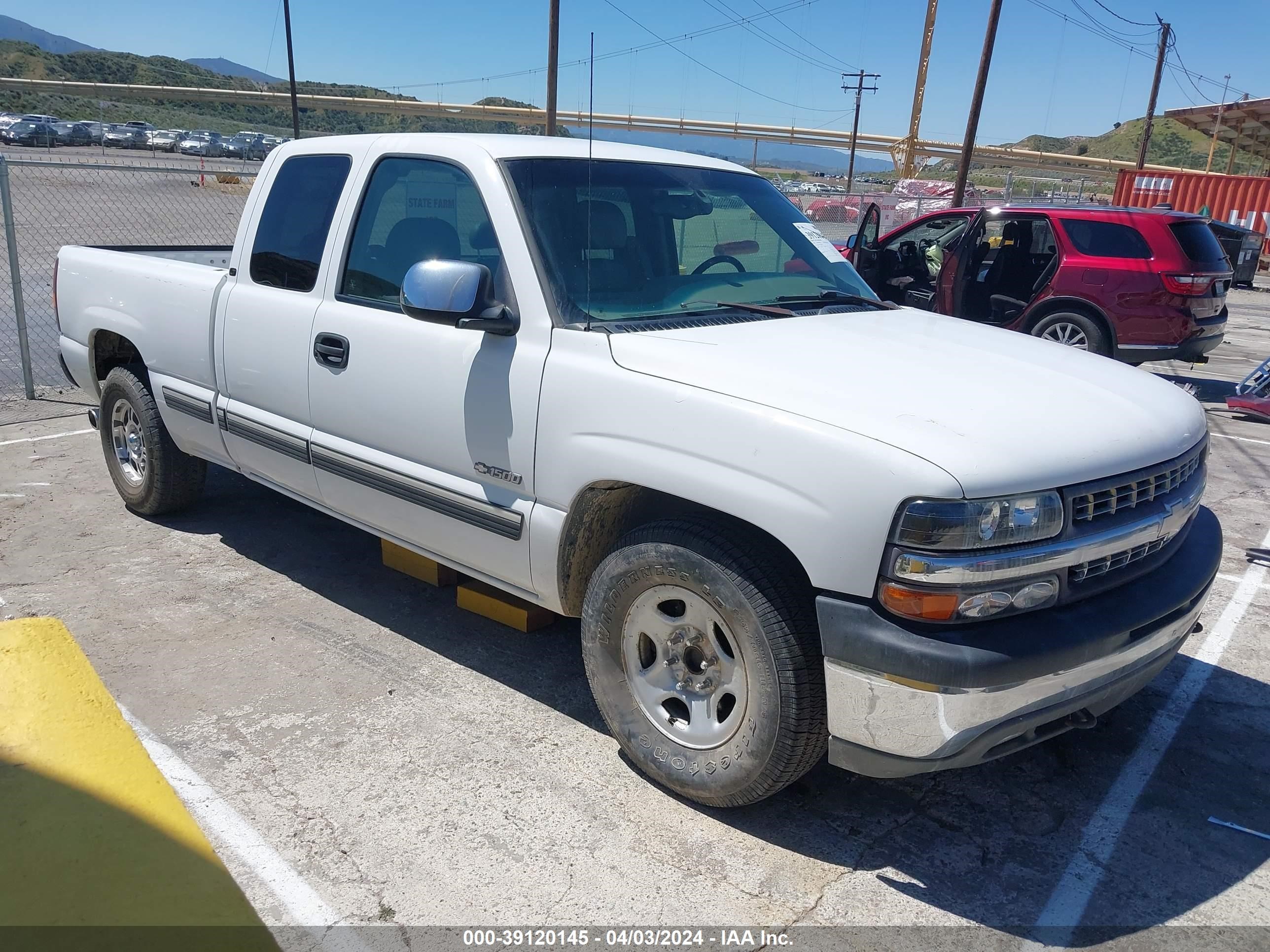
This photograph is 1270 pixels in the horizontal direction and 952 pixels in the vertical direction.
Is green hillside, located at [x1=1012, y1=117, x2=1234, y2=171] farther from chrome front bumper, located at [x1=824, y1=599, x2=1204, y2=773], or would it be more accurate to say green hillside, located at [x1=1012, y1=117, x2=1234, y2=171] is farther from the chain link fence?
chrome front bumper, located at [x1=824, y1=599, x2=1204, y2=773]

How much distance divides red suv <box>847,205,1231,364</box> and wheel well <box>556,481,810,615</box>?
20.2 feet

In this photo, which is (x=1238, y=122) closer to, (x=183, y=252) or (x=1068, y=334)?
(x=1068, y=334)

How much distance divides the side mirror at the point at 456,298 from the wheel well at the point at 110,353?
277cm

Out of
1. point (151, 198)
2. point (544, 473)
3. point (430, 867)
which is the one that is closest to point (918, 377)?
point (544, 473)

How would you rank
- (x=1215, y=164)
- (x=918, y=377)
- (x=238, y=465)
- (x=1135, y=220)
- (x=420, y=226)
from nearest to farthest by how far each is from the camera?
(x=918, y=377) < (x=420, y=226) < (x=238, y=465) < (x=1135, y=220) < (x=1215, y=164)

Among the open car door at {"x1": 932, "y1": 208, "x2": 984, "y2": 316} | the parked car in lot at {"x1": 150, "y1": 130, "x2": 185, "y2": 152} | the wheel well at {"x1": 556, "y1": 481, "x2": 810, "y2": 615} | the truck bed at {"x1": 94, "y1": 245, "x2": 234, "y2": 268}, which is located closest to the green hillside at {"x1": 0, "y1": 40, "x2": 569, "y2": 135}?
the parked car in lot at {"x1": 150, "y1": 130, "x2": 185, "y2": 152}

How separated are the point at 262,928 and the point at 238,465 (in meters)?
2.55

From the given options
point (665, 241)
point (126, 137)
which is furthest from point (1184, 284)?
point (126, 137)

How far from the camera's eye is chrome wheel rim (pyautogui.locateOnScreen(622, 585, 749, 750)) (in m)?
2.86

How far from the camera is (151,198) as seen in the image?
2600cm

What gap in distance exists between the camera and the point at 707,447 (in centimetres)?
270

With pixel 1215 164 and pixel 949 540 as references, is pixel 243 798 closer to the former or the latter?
pixel 949 540

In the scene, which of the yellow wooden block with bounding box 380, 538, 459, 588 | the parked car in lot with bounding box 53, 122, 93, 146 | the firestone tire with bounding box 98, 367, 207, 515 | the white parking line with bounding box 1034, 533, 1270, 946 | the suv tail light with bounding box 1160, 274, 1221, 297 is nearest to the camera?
the white parking line with bounding box 1034, 533, 1270, 946

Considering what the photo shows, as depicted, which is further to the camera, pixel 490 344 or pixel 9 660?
pixel 9 660
